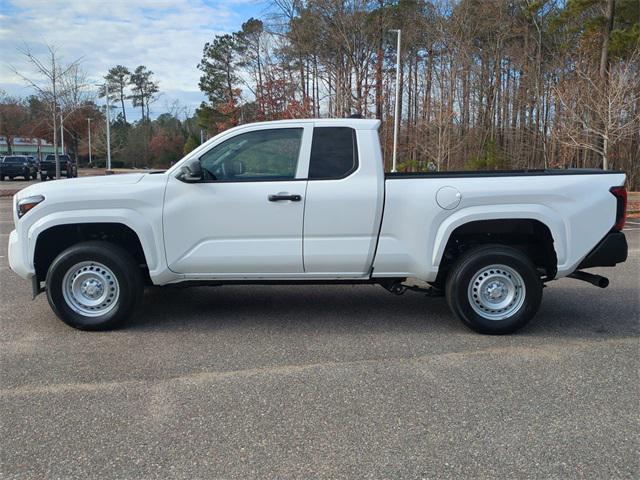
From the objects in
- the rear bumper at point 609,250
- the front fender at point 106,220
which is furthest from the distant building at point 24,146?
the rear bumper at point 609,250

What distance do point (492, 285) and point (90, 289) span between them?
151 inches

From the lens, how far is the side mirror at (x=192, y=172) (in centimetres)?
495

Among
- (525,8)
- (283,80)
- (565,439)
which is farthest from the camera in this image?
(283,80)

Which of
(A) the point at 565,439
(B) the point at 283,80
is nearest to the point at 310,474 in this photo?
(A) the point at 565,439

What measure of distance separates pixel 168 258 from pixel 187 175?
797mm

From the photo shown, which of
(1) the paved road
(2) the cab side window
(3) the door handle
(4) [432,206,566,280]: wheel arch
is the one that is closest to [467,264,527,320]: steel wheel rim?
(1) the paved road

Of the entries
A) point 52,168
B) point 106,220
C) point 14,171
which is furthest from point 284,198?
point 14,171

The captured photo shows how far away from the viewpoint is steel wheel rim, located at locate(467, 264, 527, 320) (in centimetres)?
519

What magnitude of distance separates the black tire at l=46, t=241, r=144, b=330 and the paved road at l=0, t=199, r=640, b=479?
147 mm

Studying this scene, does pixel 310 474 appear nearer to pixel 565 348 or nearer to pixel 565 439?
pixel 565 439

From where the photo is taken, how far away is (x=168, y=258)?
5.12 metres

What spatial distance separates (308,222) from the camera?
5.08m

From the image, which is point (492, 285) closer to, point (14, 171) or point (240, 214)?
point (240, 214)

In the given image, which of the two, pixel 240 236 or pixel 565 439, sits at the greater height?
pixel 240 236
